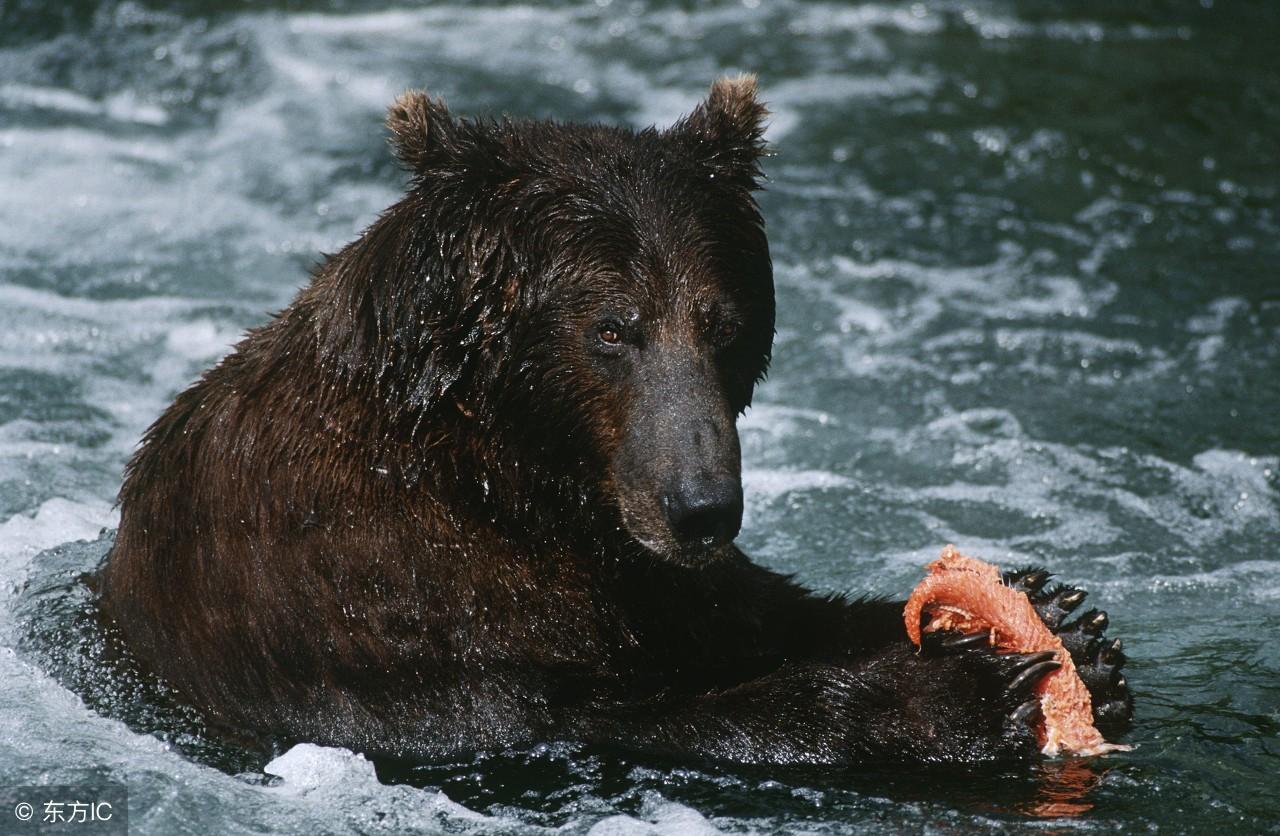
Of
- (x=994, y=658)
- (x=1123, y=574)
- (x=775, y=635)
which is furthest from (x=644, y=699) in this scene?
(x=1123, y=574)

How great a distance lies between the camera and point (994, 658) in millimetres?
5199

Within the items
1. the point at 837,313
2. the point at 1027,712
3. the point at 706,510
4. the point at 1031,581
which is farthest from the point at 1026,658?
the point at 837,313

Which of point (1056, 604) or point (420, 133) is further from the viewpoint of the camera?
point (1056, 604)

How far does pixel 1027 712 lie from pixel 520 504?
169 cm

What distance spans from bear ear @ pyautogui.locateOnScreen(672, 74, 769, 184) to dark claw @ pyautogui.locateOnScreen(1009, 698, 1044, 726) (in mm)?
1873

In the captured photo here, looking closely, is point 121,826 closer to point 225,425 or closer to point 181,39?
point 225,425

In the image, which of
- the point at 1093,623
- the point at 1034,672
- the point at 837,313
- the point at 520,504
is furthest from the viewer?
the point at 837,313

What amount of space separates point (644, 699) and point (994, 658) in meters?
1.08

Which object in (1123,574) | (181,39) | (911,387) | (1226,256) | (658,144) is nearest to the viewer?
(658,144)

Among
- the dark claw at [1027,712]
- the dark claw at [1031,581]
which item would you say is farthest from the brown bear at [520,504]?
the dark claw at [1031,581]

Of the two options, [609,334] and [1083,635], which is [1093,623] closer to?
[1083,635]

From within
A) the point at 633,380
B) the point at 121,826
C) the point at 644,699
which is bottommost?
the point at 121,826

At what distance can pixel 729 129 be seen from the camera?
561 centimetres

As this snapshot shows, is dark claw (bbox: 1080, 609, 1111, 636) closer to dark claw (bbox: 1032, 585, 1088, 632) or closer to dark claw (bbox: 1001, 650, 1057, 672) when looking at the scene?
dark claw (bbox: 1032, 585, 1088, 632)
